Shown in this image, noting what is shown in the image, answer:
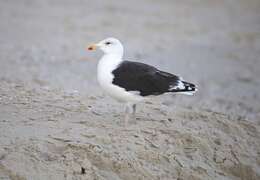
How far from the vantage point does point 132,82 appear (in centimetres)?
654

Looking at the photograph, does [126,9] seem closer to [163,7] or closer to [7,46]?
[163,7]

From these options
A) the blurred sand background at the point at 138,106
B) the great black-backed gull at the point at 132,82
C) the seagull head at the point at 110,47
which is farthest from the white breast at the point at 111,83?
the blurred sand background at the point at 138,106

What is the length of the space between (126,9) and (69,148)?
1585 centimetres

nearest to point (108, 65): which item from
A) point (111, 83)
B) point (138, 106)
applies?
point (111, 83)

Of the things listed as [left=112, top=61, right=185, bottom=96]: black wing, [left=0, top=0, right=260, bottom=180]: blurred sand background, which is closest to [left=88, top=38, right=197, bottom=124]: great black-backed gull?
[left=112, top=61, right=185, bottom=96]: black wing

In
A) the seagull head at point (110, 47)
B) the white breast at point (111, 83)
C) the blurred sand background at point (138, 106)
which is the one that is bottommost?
the blurred sand background at point (138, 106)

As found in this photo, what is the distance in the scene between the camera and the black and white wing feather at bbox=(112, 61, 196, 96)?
6.52m

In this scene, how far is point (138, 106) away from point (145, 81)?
113 centimetres

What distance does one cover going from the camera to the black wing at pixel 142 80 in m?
6.51

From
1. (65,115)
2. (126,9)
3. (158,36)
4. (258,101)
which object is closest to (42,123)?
(65,115)

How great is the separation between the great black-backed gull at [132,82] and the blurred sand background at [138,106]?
38 centimetres

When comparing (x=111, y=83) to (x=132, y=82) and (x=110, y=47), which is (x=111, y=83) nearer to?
(x=132, y=82)

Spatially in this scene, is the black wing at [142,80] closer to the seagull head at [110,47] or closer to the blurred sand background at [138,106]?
the seagull head at [110,47]

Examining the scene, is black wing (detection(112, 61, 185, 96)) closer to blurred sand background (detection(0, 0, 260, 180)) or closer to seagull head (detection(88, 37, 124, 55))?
seagull head (detection(88, 37, 124, 55))
